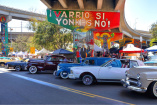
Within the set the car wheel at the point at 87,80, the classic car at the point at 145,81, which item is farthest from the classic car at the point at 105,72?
the classic car at the point at 145,81

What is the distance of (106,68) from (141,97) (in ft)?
9.29

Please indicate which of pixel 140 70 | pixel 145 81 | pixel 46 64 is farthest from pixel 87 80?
pixel 46 64

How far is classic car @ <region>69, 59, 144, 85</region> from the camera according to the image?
9.30m

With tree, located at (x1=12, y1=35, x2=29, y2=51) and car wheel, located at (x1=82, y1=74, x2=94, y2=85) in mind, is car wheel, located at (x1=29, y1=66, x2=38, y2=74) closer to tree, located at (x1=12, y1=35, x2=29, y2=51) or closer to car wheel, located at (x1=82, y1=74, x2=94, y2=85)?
car wheel, located at (x1=82, y1=74, x2=94, y2=85)

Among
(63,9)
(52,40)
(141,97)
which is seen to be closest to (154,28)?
(52,40)

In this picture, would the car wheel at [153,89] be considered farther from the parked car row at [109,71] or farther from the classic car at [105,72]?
the classic car at [105,72]

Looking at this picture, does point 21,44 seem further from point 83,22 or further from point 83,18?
point 83,18

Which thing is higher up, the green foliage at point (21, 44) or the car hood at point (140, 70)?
the green foliage at point (21, 44)

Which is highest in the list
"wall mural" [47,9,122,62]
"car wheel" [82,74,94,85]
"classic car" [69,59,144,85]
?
"wall mural" [47,9,122,62]

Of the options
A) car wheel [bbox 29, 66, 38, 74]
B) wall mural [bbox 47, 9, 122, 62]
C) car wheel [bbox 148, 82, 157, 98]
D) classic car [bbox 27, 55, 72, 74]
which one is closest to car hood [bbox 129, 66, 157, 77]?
car wheel [bbox 148, 82, 157, 98]

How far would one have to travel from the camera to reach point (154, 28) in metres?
40.4

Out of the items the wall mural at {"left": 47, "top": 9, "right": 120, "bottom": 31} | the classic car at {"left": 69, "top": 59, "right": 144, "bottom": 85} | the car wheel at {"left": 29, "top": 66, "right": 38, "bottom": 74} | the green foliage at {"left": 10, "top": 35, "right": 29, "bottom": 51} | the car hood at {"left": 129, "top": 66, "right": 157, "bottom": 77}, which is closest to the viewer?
the car hood at {"left": 129, "top": 66, "right": 157, "bottom": 77}

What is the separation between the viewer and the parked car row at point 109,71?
642 centimetres

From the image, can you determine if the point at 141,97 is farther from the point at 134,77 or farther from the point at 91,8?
the point at 91,8
